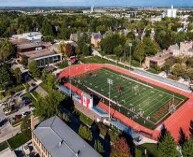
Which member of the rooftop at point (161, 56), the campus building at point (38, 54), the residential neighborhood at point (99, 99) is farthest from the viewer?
the campus building at point (38, 54)

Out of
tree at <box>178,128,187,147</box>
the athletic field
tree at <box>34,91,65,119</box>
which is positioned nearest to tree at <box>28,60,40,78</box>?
the athletic field

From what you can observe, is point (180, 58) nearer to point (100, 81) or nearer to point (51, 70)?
point (100, 81)

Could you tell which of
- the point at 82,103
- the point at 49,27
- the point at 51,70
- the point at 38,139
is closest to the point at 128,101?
the point at 82,103

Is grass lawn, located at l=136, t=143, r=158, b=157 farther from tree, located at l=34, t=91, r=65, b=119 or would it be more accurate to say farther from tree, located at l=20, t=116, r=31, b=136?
tree, located at l=20, t=116, r=31, b=136

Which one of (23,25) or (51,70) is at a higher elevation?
(23,25)

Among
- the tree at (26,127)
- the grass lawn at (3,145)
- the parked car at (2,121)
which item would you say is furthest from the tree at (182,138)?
the parked car at (2,121)

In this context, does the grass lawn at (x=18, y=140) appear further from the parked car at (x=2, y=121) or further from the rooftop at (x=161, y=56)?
the rooftop at (x=161, y=56)
